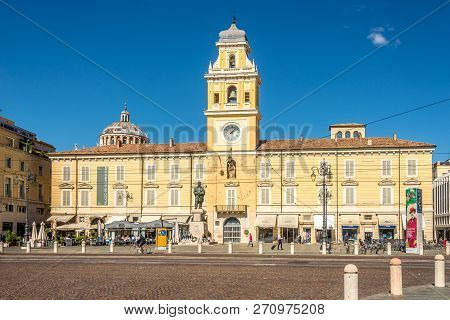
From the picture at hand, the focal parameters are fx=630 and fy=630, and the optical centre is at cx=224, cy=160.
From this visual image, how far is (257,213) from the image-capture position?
2514 inches

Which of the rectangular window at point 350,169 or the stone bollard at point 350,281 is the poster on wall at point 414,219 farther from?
the stone bollard at point 350,281

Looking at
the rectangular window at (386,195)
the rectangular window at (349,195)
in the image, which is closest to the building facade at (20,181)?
the rectangular window at (349,195)

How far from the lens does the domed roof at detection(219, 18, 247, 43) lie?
6631cm

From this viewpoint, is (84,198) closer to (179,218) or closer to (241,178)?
(179,218)

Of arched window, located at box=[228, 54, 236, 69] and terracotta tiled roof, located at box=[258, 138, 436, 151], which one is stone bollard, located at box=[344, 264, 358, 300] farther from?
arched window, located at box=[228, 54, 236, 69]

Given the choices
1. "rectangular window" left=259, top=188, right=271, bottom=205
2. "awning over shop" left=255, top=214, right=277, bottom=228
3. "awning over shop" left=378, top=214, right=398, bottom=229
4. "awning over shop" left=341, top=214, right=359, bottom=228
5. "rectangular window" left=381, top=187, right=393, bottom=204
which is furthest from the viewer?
"rectangular window" left=259, top=188, right=271, bottom=205

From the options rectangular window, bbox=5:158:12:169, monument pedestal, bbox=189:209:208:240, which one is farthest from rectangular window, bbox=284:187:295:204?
rectangular window, bbox=5:158:12:169

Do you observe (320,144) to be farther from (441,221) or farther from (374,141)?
(441,221)

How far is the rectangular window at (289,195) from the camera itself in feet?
208

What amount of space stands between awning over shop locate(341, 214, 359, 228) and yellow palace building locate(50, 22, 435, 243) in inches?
3.8

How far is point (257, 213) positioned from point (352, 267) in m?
50.9

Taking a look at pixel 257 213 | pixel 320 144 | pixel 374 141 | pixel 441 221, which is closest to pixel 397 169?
pixel 374 141

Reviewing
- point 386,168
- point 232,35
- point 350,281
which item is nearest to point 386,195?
point 386,168

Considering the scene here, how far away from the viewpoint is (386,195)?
6169 cm
